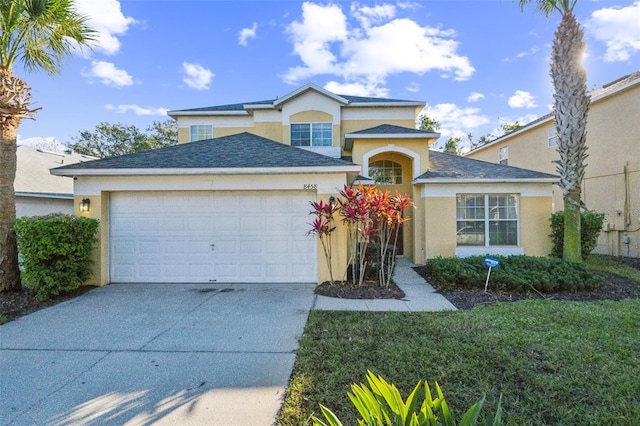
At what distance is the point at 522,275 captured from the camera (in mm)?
7504

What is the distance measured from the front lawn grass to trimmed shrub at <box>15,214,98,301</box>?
5.77 meters

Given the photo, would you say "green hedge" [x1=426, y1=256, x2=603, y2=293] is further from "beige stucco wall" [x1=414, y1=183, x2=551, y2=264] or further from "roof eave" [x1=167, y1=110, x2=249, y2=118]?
"roof eave" [x1=167, y1=110, x2=249, y2=118]

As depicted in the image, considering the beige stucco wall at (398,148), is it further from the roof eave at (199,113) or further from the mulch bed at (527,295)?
the roof eave at (199,113)

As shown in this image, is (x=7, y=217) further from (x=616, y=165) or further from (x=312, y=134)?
(x=616, y=165)

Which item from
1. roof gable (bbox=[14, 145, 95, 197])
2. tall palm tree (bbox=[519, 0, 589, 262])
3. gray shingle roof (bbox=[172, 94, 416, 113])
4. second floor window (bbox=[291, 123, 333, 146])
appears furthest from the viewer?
gray shingle roof (bbox=[172, 94, 416, 113])

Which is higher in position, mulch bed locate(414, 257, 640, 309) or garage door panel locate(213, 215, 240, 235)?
garage door panel locate(213, 215, 240, 235)

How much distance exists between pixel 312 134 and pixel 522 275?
10502 mm

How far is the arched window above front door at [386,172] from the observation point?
44.0ft

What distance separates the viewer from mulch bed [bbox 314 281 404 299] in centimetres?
711

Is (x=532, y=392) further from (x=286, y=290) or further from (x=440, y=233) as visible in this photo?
(x=440, y=233)

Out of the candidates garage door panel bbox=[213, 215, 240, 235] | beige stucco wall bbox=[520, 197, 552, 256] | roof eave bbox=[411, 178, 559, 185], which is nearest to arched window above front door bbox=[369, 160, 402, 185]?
roof eave bbox=[411, 178, 559, 185]

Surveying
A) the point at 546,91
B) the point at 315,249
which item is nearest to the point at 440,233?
the point at 315,249

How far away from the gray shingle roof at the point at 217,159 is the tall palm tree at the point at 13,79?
3.82ft

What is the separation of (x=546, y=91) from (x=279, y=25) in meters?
10.1
